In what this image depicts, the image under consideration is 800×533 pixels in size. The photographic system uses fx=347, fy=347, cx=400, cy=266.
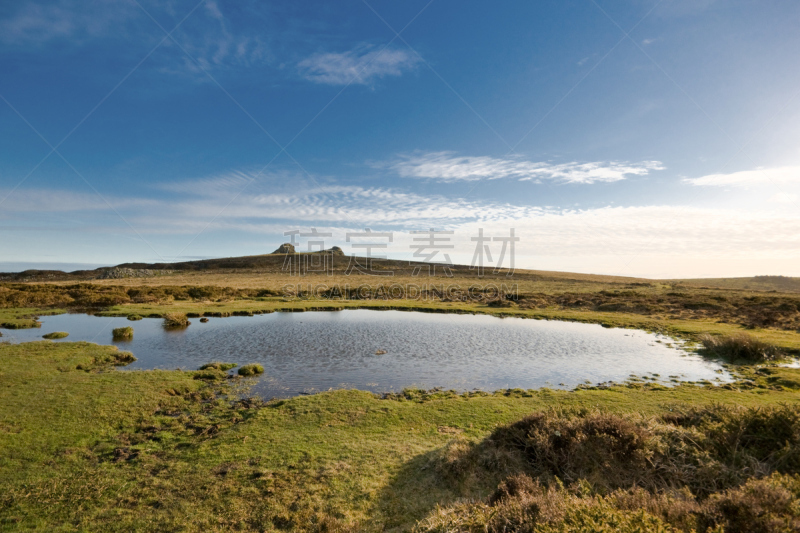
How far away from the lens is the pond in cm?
2045

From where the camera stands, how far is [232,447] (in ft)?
37.8

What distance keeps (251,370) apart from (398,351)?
10595 mm

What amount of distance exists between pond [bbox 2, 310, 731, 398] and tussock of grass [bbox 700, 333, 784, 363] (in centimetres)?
228

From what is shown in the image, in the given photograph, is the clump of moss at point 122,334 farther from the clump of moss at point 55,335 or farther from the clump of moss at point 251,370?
the clump of moss at point 251,370

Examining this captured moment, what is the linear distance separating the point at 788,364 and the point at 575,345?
12.9 metres

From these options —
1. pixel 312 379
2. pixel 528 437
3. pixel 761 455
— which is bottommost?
pixel 312 379

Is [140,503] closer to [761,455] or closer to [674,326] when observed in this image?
[761,455]

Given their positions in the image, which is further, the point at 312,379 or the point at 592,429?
the point at 312,379

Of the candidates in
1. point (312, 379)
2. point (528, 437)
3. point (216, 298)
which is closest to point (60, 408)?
point (312, 379)

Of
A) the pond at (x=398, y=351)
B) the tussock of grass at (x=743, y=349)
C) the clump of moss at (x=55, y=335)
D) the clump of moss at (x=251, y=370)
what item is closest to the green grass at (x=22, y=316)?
the pond at (x=398, y=351)

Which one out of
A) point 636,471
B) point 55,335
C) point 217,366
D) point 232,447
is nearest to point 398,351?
point 217,366

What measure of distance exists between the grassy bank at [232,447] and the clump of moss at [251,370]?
84 cm

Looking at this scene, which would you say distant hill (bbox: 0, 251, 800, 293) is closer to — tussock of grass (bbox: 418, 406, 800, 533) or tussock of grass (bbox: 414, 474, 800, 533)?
tussock of grass (bbox: 418, 406, 800, 533)

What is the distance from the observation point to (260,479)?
9.53 meters
